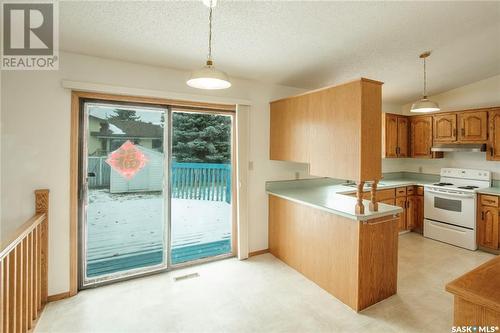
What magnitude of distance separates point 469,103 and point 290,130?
11.9ft

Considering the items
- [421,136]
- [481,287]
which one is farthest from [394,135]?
[481,287]

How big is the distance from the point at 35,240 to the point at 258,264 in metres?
2.49

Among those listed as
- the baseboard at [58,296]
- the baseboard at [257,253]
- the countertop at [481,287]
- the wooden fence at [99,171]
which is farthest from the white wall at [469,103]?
the baseboard at [58,296]

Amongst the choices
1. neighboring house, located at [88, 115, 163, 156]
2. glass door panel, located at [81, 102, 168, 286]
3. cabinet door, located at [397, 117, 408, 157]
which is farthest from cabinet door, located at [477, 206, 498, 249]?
neighboring house, located at [88, 115, 163, 156]

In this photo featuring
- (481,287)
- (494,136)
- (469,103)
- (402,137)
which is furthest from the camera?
(402,137)

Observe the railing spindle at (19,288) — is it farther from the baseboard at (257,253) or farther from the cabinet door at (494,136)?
the cabinet door at (494,136)

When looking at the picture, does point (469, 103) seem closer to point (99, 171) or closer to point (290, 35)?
point (290, 35)

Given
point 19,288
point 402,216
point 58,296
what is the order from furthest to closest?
1. point 402,216
2. point 58,296
3. point 19,288

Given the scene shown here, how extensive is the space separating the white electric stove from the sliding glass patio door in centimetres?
356

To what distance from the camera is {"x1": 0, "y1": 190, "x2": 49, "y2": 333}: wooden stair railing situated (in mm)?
1701

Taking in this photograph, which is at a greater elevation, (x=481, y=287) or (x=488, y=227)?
(x=481, y=287)

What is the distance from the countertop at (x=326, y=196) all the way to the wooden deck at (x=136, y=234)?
92 centimetres

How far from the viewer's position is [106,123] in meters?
2.90

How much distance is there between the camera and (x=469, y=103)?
4.46 metres
